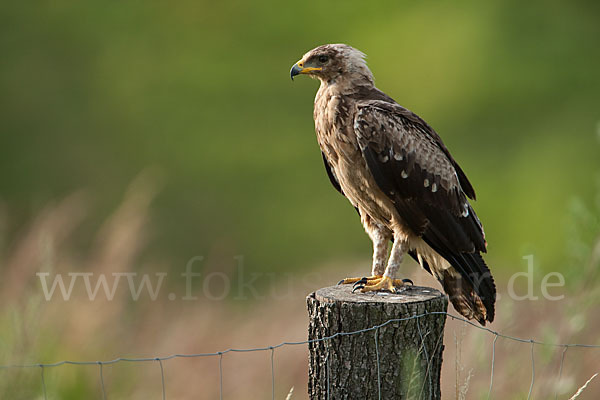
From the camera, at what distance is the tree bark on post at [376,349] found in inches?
88.5

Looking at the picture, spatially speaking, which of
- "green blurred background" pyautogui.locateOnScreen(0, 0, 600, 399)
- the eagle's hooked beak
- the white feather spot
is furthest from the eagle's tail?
"green blurred background" pyautogui.locateOnScreen(0, 0, 600, 399)

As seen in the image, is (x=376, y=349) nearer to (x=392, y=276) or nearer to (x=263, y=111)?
(x=392, y=276)

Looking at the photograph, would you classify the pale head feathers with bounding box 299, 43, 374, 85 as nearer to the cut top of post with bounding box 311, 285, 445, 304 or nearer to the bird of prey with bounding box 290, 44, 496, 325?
the bird of prey with bounding box 290, 44, 496, 325

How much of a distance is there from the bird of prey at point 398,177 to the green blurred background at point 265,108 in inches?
305

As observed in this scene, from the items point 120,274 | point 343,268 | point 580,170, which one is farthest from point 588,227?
point 580,170

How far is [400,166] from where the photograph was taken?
9.94 ft

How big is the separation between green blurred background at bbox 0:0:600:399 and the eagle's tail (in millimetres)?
6166

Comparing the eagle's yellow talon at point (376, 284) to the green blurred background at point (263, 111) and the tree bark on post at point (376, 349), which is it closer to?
the tree bark on post at point (376, 349)

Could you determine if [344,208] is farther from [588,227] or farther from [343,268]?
[588,227]

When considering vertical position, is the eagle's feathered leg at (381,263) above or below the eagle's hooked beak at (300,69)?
below

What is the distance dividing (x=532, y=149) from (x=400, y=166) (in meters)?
8.69

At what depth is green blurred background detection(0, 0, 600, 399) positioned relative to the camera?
1113cm

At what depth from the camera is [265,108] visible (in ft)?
41.2

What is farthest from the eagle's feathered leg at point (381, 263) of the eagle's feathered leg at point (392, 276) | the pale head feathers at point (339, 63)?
the pale head feathers at point (339, 63)
